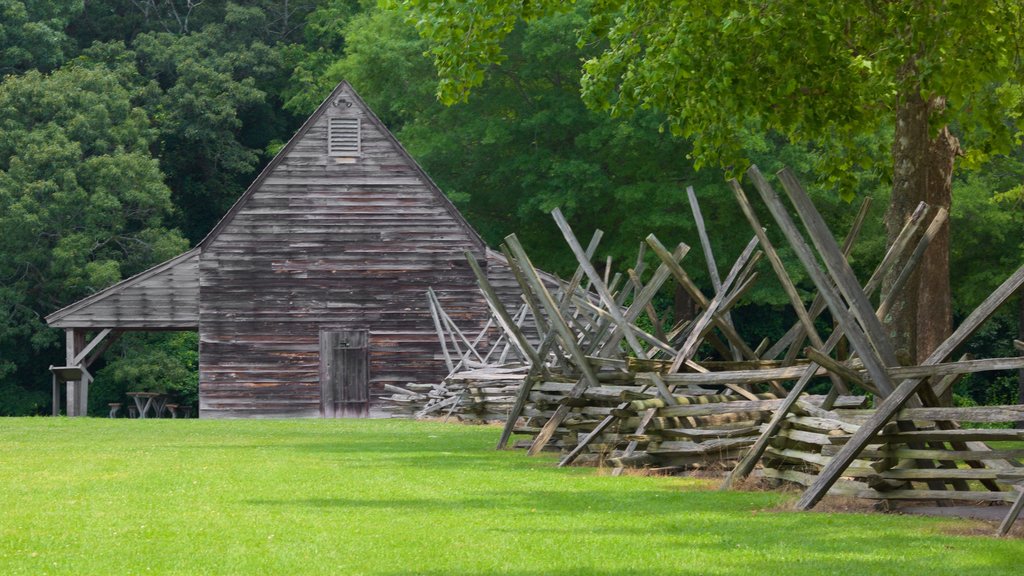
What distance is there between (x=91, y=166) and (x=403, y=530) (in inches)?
1455

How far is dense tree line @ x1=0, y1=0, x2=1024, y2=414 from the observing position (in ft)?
132

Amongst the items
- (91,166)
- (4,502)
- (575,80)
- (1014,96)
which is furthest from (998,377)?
(4,502)

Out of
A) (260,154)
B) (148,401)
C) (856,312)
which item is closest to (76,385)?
(148,401)

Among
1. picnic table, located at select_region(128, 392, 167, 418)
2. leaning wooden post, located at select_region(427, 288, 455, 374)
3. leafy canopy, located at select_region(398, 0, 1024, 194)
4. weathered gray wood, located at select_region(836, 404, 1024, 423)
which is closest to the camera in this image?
weathered gray wood, located at select_region(836, 404, 1024, 423)

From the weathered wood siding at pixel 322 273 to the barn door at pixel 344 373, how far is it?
167mm

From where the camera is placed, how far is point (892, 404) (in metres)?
11.6

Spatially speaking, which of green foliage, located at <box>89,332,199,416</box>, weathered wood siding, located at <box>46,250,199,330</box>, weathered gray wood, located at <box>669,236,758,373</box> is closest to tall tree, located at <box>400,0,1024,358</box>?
weathered gray wood, located at <box>669,236,758,373</box>

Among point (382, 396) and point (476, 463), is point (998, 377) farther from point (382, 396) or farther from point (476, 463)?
point (476, 463)

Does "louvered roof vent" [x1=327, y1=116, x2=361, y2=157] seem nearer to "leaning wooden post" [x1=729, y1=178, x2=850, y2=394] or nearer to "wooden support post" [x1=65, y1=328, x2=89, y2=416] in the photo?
"wooden support post" [x1=65, y1=328, x2=89, y2=416]

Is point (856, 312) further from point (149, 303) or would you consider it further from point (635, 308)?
point (149, 303)

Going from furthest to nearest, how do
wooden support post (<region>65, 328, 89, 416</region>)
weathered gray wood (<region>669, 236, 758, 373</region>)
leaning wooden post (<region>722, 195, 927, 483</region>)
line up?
wooden support post (<region>65, 328, 89, 416</region>)
weathered gray wood (<region>669, 236, 758, 373</region>)
leaning wooden post (<region>722, 195, 927, 483</region>)

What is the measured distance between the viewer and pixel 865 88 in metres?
19.0

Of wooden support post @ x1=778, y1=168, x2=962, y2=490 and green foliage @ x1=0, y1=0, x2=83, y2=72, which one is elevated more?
green foliage @ x1=0, y1=0, x2=83, y2=72

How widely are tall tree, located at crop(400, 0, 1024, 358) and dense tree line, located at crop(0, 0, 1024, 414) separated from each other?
16017 mm
